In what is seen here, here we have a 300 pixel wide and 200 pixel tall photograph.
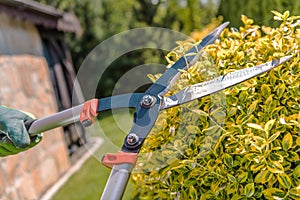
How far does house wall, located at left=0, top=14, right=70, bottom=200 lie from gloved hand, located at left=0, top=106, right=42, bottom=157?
2484mm

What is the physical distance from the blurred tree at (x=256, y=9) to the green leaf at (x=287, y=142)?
1.17 m

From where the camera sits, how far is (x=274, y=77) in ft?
4.90

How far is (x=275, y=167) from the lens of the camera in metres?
1.29

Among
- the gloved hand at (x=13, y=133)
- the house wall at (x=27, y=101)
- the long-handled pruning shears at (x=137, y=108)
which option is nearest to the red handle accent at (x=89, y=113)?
the long-handled pruning shears at (x=137, y=108)

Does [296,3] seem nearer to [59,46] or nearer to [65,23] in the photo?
[65,23]

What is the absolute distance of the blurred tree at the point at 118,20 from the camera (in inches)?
417

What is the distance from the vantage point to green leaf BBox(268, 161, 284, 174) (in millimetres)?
1276

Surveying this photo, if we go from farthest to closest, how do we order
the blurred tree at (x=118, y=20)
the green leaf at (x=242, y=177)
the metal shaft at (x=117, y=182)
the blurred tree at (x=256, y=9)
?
the blurred tree at (x=118, y=20) < the blurred tree at (x=256, y=9) < the green leaf at (x=242, y=177) < the metal shaft at (x=117, y=182)

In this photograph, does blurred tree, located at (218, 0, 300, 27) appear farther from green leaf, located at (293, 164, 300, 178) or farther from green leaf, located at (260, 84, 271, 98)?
green leaf, located at (293, 164, 300, 178)

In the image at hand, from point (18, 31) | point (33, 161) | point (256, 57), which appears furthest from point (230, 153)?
point (18, 31)

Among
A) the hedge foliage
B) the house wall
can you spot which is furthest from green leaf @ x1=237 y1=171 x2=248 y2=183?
the house wall

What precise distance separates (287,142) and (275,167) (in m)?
0.11

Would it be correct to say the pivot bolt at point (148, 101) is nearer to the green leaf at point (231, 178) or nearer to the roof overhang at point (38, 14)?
the green leaf at point (231, 178)

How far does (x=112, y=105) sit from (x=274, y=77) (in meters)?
0.62
